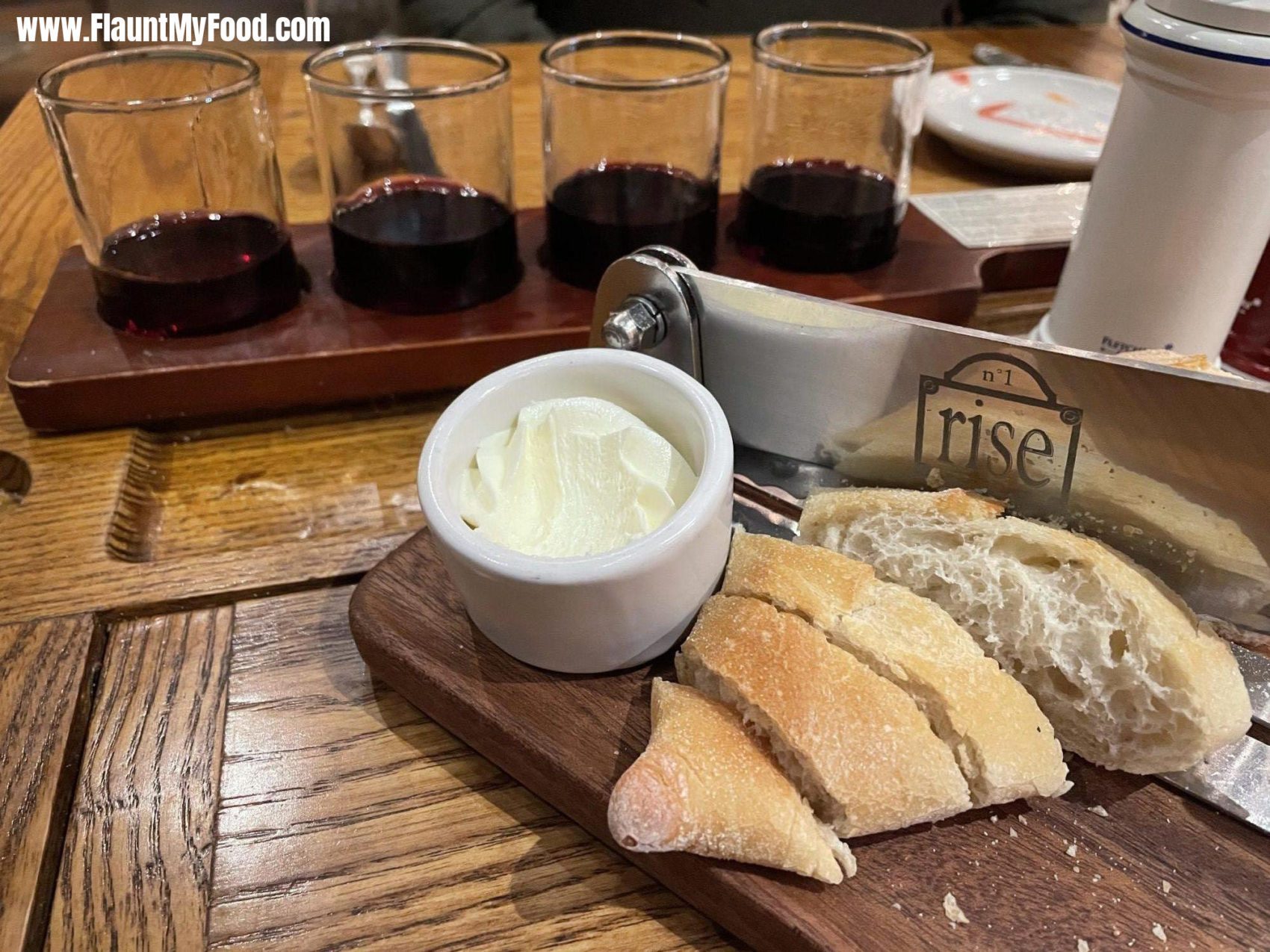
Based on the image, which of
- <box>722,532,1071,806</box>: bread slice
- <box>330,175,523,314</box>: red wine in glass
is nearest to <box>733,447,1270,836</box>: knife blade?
<box>722,532,1071,806</box>: bread slice

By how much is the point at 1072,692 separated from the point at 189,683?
698 mm

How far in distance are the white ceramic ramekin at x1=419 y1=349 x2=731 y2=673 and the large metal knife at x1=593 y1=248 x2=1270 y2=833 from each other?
0.07 meters

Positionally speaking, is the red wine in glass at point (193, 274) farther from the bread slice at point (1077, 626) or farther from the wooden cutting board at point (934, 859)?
the bread slice at point (1077, 626)

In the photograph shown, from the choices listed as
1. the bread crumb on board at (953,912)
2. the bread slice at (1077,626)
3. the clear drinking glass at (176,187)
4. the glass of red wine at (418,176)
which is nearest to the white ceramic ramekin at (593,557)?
the bread slice at (1077,626)

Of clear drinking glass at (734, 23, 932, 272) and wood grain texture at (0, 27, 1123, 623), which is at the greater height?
clear drinking glass at (734, 23, 932, 272)

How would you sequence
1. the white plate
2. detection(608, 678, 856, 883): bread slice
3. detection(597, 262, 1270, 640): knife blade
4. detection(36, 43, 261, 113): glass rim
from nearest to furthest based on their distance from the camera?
detection(608, 678, 856, 883): bread slice, detection(597, 262, 1270, 640): knife blade, detection(36, 43, 261, 113): glass rim, the white plate

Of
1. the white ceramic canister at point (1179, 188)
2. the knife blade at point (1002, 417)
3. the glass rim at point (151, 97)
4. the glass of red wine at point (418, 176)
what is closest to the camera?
the knife blade at point (1002, 417)

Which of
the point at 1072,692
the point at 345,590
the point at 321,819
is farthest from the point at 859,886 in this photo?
the point at 345,590

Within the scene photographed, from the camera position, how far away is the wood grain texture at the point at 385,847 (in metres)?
0.60

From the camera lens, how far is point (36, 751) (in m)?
0.68

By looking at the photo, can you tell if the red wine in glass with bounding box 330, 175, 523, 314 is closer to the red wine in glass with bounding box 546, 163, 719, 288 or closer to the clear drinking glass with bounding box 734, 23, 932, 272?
the red wine in glass with bounding box 546, 163, 719, 288

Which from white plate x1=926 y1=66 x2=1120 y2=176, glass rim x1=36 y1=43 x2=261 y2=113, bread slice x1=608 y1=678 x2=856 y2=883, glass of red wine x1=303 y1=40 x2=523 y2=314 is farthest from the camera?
white plate x1=926 y1=66 x2=1120 y2=176

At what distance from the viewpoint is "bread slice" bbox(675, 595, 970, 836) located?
57cm

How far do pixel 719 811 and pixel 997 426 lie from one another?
39cm
